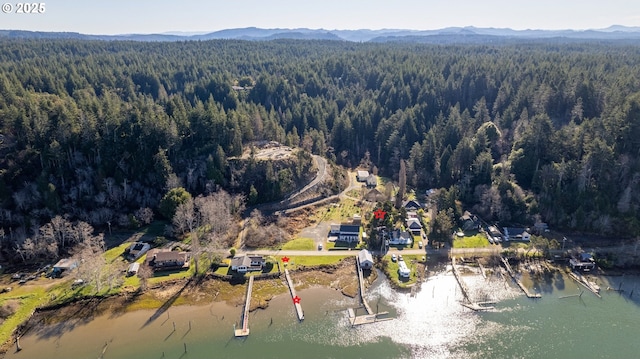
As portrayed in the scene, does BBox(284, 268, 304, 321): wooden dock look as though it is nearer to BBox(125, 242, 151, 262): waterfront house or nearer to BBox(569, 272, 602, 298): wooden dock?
BBox(125, 242, 151, 262): waterfront house

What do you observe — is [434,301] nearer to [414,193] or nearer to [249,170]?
[414,193]

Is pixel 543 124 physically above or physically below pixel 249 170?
above

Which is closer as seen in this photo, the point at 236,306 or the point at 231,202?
the point at 236,306

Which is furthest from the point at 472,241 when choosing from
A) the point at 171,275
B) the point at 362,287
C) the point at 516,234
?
the point at 171,275

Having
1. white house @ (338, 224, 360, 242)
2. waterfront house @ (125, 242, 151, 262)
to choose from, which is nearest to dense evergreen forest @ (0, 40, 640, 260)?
waterfront house @ (125, 242, 151, 262)

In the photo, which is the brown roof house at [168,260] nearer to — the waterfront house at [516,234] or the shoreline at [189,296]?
the shoreline at [189,296]

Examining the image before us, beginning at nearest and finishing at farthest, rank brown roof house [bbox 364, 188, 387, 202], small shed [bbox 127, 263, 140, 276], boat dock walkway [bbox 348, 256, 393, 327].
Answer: boat dock walkway [bbox 348, 256, 393, 327]
small shed [bbox 127, 263, 140, 276]
brown roof house [bbox 364, 188, 387, 202]

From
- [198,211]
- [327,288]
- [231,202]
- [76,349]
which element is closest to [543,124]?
[327,288]

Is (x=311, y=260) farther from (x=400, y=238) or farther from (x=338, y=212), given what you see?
(x=338, y=212)
